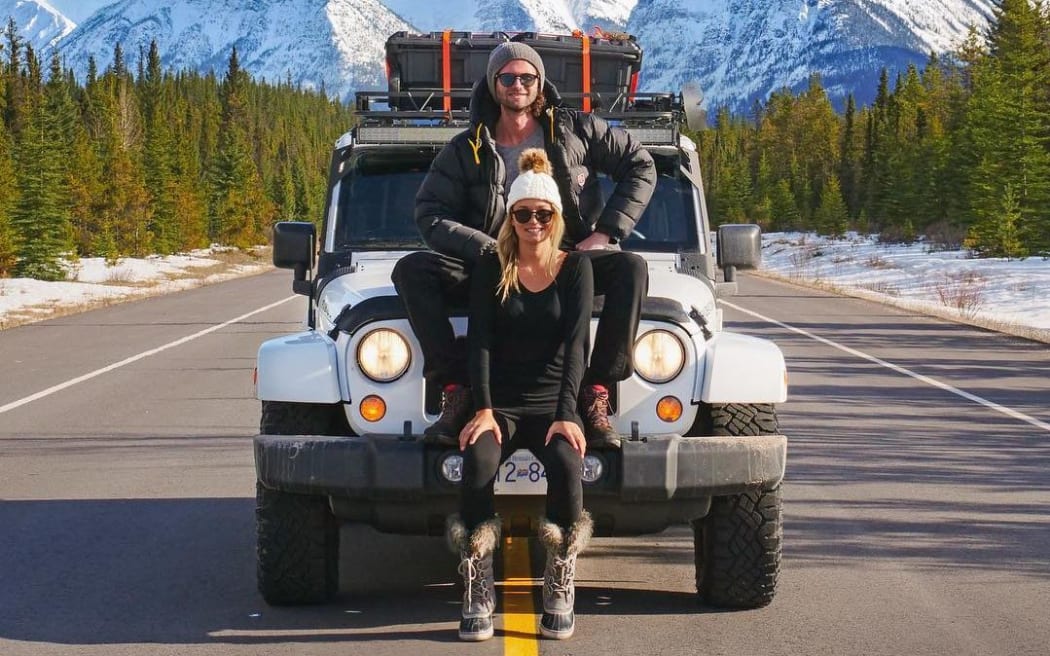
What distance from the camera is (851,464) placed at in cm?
1040

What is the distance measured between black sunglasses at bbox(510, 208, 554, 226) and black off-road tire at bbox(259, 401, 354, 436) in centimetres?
108

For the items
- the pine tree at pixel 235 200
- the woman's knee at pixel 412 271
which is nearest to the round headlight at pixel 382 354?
the woman's knee at pixel 412 271

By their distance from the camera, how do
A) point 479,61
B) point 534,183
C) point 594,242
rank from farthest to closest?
point 479,61 → point 594,242 → point 534,183

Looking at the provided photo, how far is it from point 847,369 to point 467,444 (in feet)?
40.8

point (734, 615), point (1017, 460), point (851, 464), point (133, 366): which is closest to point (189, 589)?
point (734, 615)

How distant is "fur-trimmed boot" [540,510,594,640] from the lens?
18.8 ft

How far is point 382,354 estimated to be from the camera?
19.8 feet

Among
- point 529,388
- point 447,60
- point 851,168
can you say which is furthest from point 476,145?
point 851,168

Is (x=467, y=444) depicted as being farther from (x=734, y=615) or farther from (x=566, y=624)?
(x=734, y=615)

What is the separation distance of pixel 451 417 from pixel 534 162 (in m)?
1.07

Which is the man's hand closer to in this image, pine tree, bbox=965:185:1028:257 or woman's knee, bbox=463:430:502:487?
woman's knee, bbox=463:430:502:487

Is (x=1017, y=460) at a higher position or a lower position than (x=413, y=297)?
lower

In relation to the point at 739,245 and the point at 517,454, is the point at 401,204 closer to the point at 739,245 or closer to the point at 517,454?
the point at 739,245

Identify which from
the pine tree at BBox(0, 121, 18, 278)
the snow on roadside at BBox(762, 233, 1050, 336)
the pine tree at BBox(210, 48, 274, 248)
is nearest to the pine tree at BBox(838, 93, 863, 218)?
the snow on roadside at BBox(762, 233, 1050, 336)
